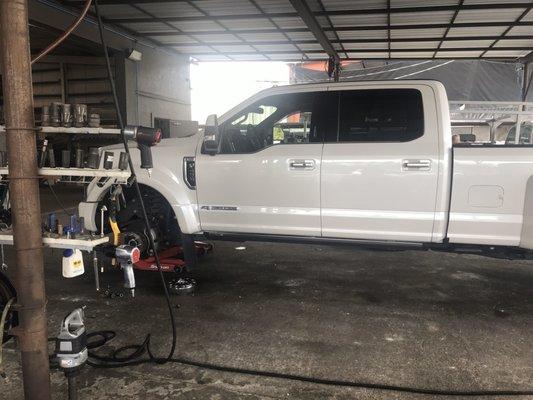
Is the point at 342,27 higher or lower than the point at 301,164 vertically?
higher

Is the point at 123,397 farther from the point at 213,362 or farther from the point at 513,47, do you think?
the point at 513,47

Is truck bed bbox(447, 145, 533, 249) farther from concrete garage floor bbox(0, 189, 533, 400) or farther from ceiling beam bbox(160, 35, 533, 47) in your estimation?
ceiling beam bbox(160, 35, 533, 47)

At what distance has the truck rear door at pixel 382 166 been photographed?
3.80m

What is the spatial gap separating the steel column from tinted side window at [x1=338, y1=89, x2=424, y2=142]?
2.69 meters

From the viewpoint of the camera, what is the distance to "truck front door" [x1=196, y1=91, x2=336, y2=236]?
407 cm

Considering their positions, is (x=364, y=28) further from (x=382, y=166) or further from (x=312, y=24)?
(x=382, y=166)

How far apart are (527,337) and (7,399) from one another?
367 centimetres

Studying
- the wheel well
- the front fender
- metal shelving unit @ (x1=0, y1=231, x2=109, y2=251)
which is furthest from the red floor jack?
metal shelving unit @ (x1=0, y1=231, x2=109, y2=251)

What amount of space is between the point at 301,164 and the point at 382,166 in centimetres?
71

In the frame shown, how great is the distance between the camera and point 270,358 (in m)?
3.12

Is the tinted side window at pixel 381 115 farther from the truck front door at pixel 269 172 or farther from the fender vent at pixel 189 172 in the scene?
the fender vent at pixel 189 172

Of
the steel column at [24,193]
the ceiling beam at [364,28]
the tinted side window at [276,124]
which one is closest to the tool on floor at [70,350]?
the steel column at [24,193]

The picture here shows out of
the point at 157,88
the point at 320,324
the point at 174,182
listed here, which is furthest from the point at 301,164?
the point at 157,88

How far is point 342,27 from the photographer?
34.8 feet
